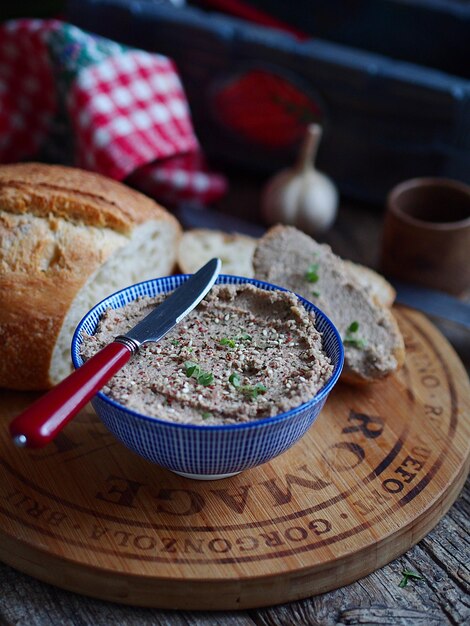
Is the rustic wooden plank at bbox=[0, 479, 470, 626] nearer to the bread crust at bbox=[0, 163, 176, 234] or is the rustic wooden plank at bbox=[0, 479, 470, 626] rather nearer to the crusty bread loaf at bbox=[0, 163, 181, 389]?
the crusty bread loaf at bbox=[0, 163, 181, 389]

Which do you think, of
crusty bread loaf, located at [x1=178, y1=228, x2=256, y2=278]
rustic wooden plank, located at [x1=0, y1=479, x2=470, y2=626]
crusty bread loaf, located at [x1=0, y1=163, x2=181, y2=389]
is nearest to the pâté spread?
crusty bread loaf, located at [x1=0, y1=163, x2=181, y2=389]

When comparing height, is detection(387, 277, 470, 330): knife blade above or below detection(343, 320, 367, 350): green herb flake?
below

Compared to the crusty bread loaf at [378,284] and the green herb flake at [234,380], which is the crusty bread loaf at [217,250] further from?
the green herb flake at [234,380]

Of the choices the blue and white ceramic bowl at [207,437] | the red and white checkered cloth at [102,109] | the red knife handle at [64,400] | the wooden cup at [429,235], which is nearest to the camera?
the red knife handle at [64,400]

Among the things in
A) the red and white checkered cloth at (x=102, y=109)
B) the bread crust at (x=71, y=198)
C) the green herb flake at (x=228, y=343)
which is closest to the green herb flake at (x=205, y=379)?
the green herb flake at (x=228, y=343)

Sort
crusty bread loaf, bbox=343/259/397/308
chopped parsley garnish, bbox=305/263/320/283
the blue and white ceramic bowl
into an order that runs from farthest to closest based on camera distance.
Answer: crusty bread loaf, bbox=343/259/397/308
chopped parsley garnish, bbox=305/263/320/283
the blue and white ceramic bowl

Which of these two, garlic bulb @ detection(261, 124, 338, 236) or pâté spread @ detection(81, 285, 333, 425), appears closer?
pâté spread @ detection(81, 285, 333, 425)

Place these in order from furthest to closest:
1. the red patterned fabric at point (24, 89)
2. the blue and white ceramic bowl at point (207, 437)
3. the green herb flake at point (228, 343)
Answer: the red patterned fabric at point (24, 89) → the green herb flake at point (228, 343) → the blue and white ceramic bowl at point (207, 437)

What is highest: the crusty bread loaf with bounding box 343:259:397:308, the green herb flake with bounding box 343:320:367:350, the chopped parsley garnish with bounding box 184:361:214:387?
the chopped parsley garnish with bounding box 184:361:214:387
